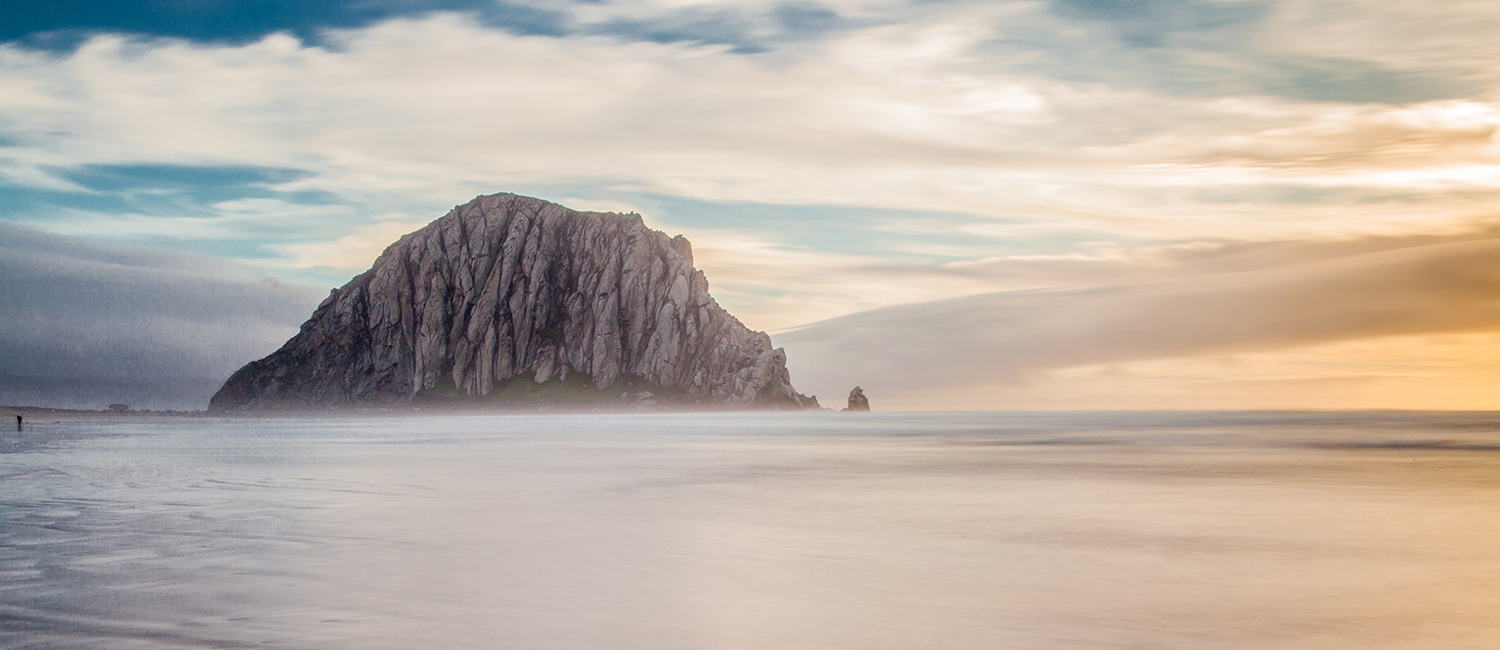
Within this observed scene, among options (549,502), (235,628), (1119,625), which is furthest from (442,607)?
(549,502)

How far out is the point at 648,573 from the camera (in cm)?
1642

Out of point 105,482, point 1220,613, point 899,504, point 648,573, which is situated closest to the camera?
point 1220,613

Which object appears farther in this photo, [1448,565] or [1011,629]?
[1448,565]

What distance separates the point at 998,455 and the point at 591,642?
4847 centimetres

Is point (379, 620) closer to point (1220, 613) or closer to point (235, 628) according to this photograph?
point (235, 628)

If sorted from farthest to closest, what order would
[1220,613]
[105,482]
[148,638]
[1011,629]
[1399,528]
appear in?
1. [105,482]
2. [1399,528]
3. [1220,613]
4. [1011,629]
5. [148,638]

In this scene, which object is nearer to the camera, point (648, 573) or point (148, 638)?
point (148, 638)

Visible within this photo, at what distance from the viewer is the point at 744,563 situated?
58.0ft

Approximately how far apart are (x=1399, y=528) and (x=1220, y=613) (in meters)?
13.2

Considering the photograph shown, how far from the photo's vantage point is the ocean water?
12.1 m

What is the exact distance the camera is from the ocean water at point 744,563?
12.1 m

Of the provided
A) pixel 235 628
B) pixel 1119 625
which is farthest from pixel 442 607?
pixel 1119 625

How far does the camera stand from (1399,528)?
23.0m

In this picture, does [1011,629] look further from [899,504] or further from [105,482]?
[105,482]
